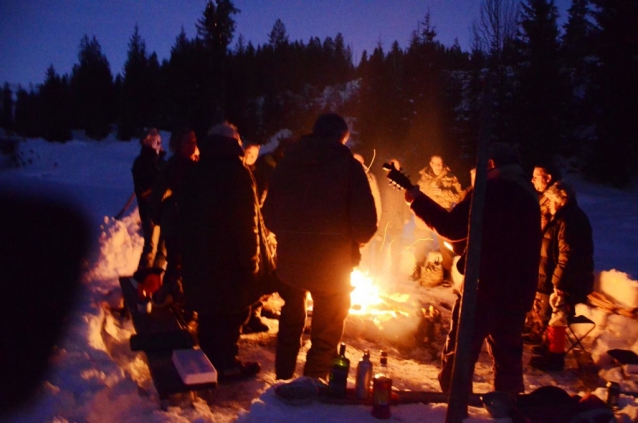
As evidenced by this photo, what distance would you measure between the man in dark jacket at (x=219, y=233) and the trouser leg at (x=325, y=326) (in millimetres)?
718

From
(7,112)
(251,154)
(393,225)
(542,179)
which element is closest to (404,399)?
(542,179)

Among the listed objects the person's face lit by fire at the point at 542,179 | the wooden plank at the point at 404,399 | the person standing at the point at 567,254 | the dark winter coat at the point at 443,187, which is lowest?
the wooden plank at the point at 404,399

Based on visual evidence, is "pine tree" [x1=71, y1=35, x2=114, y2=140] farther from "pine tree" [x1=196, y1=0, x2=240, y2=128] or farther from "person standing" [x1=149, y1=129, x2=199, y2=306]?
"person standing" [x1=149, y1=129, x2=199, y2=306]

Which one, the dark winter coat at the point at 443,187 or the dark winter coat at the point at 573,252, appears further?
the dark winter coat at the point at 443,187

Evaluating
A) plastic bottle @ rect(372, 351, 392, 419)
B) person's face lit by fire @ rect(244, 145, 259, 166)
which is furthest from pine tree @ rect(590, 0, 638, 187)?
plastic bottle @ rect(372, 351, 392, 419)

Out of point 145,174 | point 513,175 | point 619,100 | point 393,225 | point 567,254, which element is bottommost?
point 393,225

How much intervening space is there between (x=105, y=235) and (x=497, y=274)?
5073 millimetres

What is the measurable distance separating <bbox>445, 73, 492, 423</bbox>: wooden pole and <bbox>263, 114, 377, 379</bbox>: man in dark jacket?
52.7 inches

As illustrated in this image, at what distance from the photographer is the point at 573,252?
5363mm

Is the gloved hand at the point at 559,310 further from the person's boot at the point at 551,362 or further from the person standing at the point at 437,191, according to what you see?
the person standing at the point at 437,191

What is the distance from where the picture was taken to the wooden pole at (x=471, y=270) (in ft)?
7.35

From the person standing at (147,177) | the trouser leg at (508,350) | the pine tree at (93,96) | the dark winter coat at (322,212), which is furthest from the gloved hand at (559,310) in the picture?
the pine tree at (93,96)

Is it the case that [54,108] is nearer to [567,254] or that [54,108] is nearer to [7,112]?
[7,112]

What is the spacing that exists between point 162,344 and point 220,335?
0.48 m
